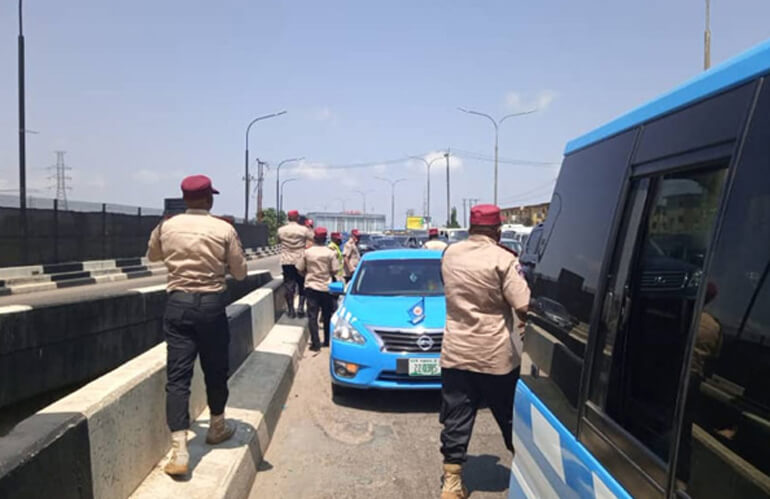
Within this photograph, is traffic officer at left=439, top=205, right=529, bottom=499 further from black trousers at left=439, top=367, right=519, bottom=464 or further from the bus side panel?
the bus side panel

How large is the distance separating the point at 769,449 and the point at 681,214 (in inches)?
33.9

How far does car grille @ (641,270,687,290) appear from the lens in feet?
6.77

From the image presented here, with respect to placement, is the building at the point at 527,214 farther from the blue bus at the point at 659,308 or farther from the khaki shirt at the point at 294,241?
the blue bus at the point at 659,308

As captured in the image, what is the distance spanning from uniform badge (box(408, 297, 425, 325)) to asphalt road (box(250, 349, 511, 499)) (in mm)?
916

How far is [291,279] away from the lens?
1140 cm

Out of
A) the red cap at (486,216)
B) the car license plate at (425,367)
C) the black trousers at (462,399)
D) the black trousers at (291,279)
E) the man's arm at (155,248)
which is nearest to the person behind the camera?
the black trousers at (462,399)

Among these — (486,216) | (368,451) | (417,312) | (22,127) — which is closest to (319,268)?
(417,312)

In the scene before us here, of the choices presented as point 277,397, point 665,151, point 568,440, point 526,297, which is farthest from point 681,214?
point 277,397

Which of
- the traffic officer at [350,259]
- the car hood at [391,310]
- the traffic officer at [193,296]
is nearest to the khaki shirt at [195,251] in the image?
the traffic officer at [193,296]

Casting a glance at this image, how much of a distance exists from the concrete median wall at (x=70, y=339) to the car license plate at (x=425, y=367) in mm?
3644

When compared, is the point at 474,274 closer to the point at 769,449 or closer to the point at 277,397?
the point at 769,449

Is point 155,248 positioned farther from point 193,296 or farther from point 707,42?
point 707,42

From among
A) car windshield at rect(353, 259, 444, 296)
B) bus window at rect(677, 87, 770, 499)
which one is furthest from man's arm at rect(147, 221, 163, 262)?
car windshield at rect(353, 259, 444, 296)

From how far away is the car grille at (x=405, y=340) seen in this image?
6.32 meters
